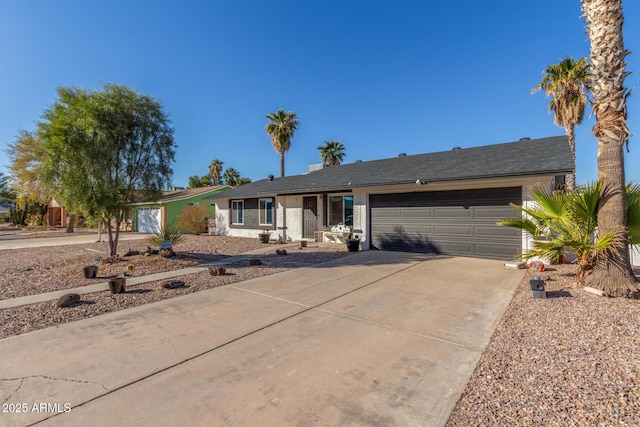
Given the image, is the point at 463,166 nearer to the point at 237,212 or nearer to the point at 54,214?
the point at 237,212

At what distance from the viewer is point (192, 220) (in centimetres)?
2055

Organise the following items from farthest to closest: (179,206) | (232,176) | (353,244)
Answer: (232,176) < (179,206) < (353,244)

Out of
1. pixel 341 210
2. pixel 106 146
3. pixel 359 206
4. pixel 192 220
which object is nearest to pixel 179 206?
pixel 192 220

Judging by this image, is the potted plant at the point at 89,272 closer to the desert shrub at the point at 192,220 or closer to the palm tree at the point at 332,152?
the desert shrub at the point at 192,220

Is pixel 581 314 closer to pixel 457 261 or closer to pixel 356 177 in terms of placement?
pixel 457 261

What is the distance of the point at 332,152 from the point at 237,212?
1622 centimetres

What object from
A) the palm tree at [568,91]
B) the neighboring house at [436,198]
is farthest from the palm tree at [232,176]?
the palm tree at [568,91]

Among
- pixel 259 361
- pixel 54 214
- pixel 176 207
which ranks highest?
pixel 176 207

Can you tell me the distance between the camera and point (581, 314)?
4.38 metres

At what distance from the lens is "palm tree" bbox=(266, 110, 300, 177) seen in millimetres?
27234

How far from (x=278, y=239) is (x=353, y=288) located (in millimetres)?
10364

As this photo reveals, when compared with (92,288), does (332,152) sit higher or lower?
higher

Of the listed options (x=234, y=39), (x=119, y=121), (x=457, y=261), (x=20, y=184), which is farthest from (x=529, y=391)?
(x=20, y=184)

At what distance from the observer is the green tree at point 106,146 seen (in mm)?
8234
